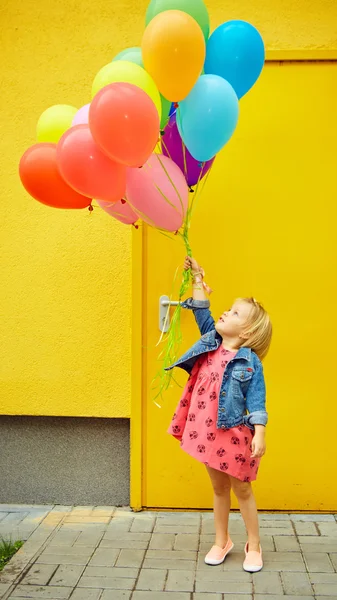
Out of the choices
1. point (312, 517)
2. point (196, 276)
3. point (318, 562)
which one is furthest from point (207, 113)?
point (312, 517)

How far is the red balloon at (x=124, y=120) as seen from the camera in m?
2.61

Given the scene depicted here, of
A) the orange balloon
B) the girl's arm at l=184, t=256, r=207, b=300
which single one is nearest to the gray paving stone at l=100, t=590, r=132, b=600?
the girl's arm at l=184, t=256, r=207, b=300

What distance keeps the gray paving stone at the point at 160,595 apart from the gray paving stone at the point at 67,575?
294 millimetres

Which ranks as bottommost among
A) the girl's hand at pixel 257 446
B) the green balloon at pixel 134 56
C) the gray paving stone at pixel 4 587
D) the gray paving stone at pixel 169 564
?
the gray paving stone at pixel 4 587

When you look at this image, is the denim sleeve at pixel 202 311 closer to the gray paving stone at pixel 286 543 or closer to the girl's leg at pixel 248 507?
the girl's leg at pixel 248 507

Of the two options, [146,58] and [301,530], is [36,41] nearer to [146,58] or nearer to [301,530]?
[146,58]

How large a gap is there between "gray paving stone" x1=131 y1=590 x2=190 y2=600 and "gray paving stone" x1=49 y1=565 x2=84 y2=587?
11.6 inches

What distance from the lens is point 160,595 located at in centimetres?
308

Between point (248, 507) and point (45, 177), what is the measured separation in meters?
1.72

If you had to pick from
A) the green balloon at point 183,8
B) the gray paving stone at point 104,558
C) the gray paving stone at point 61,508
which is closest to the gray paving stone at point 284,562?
the gray paving stone at point 104,558

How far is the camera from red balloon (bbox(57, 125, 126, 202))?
277 cm

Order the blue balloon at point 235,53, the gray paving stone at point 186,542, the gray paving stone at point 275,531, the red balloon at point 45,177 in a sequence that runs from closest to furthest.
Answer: the blue balloon at point 235,53, the red balloon at point 45,177, the gray paving stone at point 186,542, the gray paving stone at point 275,531

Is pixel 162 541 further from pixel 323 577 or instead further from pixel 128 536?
pixel 323 577

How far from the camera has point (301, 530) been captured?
3.76m
